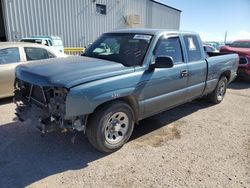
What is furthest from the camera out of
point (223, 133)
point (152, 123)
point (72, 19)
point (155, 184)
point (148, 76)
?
point (72, 19)

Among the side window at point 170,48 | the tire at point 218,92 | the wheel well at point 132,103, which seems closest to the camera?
the wheel well at point 132,103

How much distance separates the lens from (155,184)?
9.78 ft

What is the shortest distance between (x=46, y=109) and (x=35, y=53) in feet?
11.8

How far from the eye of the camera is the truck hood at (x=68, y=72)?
10.0 ft

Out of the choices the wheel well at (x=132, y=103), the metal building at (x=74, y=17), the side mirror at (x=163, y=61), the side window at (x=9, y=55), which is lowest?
the wheel well at (x=132, y=103)

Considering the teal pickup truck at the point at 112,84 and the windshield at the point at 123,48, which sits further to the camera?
the windshield at the point at 123,48

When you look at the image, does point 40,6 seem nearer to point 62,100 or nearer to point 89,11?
point 89,11

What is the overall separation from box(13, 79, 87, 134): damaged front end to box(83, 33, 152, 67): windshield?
1.22 meters

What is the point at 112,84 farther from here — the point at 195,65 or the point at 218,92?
the point at 218,92

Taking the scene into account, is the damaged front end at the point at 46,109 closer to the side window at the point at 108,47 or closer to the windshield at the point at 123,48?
the windshield at the point at 123,48

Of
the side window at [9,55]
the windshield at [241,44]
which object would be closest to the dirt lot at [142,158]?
the side window at [9,55]

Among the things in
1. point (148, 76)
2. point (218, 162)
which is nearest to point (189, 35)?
point (148, 76)

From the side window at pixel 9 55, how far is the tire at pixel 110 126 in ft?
11.8

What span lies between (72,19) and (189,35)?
11.7 m
